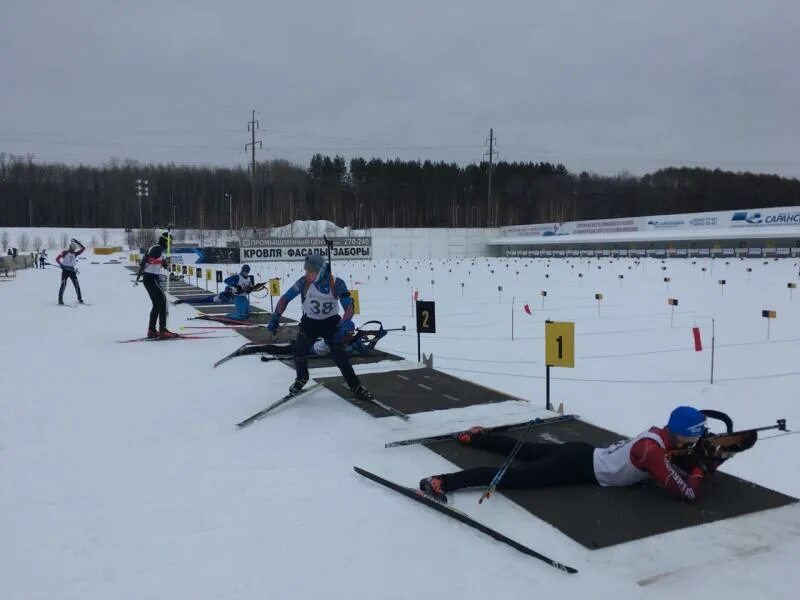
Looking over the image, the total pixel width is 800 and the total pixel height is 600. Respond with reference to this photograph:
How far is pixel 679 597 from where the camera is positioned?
10.1ft

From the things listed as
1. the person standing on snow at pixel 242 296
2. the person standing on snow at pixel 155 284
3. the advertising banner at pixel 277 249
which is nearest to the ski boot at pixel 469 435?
the person standing on snow at pixel 155 284

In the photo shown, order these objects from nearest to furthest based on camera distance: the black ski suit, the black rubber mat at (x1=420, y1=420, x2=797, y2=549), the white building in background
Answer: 1. the black rubber mat at (x1=420, y1=420, x2=797, y2=549)
2. the black ski suit
3. the white building in background

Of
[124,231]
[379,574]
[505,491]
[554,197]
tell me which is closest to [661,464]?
[505,491]

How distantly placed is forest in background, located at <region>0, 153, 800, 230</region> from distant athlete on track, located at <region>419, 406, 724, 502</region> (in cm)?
8758

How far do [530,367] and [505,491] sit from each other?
5786 mm

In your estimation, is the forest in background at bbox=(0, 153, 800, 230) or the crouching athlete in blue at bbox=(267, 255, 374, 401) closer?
the crouching athlete in blue at bbox=(267, 255, 374, 401)

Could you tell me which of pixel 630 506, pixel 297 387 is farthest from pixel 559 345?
pixel 297 387

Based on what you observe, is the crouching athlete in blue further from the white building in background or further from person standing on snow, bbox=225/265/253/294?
the white building in background

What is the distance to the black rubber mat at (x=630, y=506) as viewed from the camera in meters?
3.73

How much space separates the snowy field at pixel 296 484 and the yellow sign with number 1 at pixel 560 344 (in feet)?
1.89

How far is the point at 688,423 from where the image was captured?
4082 mm

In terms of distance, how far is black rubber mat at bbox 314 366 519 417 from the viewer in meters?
6.66

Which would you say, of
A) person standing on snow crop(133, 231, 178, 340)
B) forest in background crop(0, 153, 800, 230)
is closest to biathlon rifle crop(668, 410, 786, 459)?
person standing on snow crop(133, 231, 178, 340)

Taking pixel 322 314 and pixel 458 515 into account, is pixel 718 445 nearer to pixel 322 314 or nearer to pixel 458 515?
pixel 458 515
